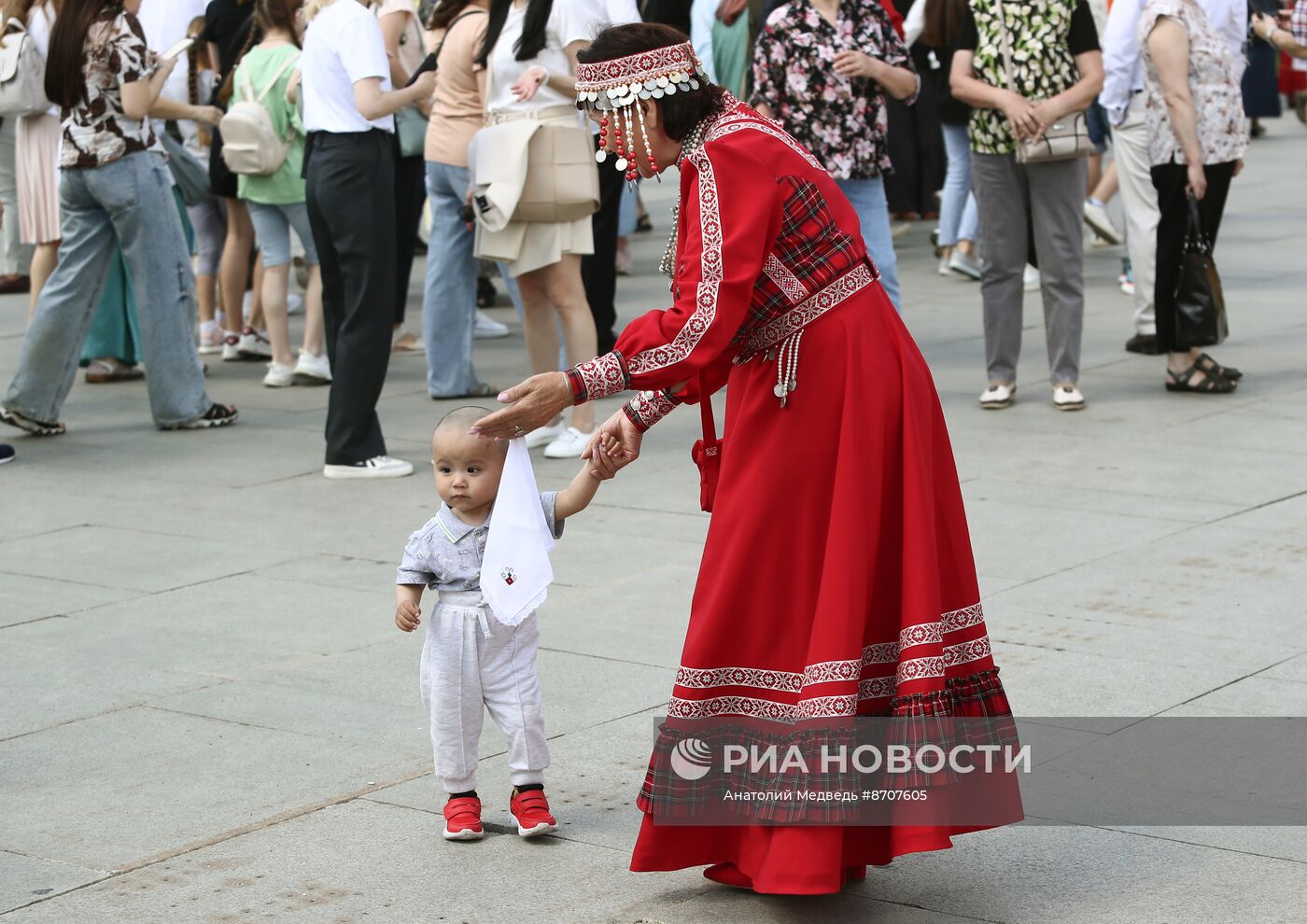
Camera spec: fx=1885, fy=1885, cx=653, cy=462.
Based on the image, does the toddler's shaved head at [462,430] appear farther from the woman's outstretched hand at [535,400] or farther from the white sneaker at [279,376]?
the white sneaker at [279,376]

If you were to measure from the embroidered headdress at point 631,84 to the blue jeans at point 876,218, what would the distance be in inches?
206

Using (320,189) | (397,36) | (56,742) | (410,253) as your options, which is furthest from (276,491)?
(410,253)

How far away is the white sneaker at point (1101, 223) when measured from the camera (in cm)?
1420

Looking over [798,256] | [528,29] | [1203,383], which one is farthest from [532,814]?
[1203,383]

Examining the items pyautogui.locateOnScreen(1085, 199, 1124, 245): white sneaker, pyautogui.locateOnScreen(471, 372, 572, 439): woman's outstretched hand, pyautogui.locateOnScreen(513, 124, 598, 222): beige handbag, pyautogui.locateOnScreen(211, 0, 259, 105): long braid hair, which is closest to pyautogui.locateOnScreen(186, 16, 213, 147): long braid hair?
pyautogui.locateOnScreen(211, 0, 259, 105): long braid hair

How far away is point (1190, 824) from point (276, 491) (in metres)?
4.61

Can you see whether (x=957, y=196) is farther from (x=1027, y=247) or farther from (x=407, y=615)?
(x=407, y=615)

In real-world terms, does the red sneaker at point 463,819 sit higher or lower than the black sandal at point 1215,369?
higher

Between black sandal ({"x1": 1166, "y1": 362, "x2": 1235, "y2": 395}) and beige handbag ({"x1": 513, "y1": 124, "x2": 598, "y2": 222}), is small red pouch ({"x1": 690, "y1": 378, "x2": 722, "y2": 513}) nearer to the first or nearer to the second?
beige handbag ({"x1": 513, "y1": 124, "x2": 598, "y2": 222})

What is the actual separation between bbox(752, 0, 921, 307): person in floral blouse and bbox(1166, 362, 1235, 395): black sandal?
188 cm

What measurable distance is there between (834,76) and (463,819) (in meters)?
5.40

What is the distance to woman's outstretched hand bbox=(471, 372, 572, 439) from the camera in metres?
3.79

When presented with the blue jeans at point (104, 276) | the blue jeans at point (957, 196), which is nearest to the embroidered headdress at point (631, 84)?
the blue jeans at point (104, 276)

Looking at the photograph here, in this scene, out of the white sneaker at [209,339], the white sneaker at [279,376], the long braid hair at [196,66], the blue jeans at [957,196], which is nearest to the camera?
the white sneaker at [279,376]
